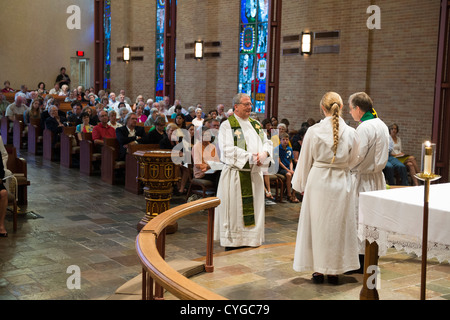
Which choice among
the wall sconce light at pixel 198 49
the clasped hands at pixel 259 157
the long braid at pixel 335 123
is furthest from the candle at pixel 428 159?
the wall sconce light at pixel 198 49

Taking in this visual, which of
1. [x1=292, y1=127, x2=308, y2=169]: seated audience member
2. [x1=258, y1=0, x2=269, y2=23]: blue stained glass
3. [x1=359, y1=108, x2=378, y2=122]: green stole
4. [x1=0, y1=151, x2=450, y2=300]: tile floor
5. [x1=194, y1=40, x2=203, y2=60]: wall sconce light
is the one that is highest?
[x1=258, y1=0, x2=269, y2=23]: blue stained glass

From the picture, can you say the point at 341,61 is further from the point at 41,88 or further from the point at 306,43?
the point at 41,88

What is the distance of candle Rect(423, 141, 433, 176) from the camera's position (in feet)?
10.7

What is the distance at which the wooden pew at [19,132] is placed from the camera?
14453 mm

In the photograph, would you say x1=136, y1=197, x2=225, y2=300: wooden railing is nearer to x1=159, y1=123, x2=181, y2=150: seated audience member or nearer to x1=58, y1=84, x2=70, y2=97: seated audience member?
x1=159, y1=123, x2=181, y2=150: seated audience member

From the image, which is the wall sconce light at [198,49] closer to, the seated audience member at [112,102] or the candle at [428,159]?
the seated audience member at [112,102]

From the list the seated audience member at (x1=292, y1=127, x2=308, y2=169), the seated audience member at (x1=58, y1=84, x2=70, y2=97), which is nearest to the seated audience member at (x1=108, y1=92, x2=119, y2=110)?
the seated audience member at (x1=58, y1=84, x2=70, y2=97)

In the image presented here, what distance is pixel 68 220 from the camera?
770 cm

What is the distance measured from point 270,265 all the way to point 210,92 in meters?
12.6

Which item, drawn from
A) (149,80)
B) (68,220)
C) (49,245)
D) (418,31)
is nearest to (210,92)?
(149,80)

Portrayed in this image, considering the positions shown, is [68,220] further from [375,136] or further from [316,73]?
[316,73]

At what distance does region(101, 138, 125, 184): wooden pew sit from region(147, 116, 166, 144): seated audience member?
86cm

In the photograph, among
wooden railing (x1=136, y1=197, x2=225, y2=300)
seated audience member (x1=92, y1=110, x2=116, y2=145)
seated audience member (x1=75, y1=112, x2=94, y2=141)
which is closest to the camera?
wooden railing (x1=136, y1=197, x2=225, y2=300)

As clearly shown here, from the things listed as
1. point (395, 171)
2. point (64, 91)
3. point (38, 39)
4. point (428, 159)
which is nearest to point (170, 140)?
point (395, 171)
